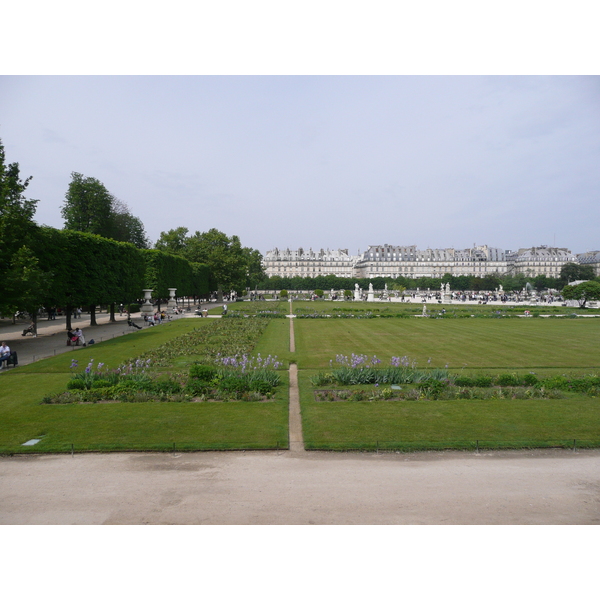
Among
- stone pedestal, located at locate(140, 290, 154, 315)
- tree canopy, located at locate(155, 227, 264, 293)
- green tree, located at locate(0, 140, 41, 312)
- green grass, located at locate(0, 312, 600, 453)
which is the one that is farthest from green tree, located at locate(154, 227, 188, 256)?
green grass, located at locate(0, 312, 600, 453)

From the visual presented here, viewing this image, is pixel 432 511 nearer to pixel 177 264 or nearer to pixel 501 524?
pixel 501 524

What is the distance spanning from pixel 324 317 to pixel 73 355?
2145cm

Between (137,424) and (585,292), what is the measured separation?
1993 inches

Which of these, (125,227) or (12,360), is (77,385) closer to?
(12,360)

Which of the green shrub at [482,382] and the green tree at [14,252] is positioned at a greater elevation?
the green tree at [14,252]

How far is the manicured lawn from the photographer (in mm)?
17094

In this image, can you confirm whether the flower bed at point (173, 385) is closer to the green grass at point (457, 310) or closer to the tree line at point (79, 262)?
the tree line at point (79, 262)

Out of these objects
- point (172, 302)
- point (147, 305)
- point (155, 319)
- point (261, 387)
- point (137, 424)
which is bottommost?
point (137, 424)

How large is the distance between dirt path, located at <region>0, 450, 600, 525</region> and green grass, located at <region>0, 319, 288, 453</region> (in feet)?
1.27

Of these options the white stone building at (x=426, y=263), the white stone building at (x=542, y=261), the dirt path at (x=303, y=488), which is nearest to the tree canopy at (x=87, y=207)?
the dirt path at (x=303, y=488)

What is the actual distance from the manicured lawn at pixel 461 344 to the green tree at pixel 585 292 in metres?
20.4

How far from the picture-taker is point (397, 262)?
452 feet

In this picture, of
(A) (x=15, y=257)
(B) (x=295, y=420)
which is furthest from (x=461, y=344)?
(A) (x=15, y=257)

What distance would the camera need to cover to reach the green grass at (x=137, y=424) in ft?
28.7
